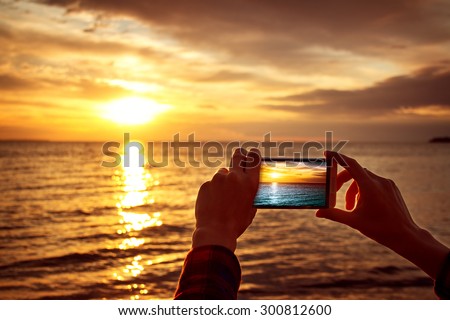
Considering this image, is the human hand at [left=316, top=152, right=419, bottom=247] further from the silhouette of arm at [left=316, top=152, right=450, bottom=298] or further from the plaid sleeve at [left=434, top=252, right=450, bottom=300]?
the plaid sleeve at [left=434, top=252, right=450, bottom=300]

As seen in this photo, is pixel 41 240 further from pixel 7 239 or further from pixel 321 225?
pixel 321 225

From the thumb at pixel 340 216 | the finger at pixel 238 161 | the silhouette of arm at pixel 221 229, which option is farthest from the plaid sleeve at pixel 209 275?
the thumb at pixel 340 216

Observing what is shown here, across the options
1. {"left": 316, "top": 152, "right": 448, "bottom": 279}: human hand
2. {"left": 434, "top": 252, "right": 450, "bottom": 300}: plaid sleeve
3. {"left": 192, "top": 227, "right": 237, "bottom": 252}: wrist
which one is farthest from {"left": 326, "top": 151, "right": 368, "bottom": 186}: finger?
{"left": 192, "top": 227, "right": 237, "bottom": 252}: wrist

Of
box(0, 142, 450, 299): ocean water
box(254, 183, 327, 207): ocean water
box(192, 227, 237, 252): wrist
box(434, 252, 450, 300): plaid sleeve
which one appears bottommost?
box(0, 142, 450, 299): ocean water

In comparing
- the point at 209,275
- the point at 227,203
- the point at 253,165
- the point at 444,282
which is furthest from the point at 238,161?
the point at 444,282

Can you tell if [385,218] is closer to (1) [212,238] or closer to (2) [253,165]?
(2) [253,165]
